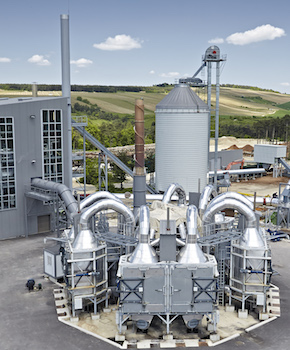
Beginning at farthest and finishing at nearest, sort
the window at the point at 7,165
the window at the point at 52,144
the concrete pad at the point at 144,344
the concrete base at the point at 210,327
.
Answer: the window at the point at 52,144 → the window at the point at 7,165 → the concrete base at the point at 210,327 → the concrete pad at the point at 144,344

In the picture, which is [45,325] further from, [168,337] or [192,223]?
[192,223]

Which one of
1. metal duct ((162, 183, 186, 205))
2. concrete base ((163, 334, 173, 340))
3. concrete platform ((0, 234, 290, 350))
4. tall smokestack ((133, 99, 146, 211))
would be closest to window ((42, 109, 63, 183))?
concrete platform ((0, 234, 290, 350))

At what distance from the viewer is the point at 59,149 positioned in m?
46.3

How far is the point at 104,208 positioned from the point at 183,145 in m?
27.8

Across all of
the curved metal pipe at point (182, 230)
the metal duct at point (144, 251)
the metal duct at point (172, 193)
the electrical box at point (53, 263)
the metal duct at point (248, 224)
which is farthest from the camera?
the metal duct at point (172, 193)

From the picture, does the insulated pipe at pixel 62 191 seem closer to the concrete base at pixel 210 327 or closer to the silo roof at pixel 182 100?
the concrete base at pixel 210 327

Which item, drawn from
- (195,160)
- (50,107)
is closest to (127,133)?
(195,160)

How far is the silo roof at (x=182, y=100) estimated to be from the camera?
53.5 meters

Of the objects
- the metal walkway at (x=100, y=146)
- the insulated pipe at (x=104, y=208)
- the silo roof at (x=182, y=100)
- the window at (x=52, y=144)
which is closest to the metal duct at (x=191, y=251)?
the insulated pipe at (x=104, y=208)

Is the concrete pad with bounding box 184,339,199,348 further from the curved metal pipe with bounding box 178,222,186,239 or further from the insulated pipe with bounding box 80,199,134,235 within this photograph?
the insulated pipe with bounding box 80,199,134,235

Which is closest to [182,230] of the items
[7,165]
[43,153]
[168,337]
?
[168,337]

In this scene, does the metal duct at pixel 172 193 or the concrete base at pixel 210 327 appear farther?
the metal duct at pixel 172 193

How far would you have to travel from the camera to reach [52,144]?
45688 millimetres

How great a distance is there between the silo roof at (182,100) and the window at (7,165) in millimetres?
19652
